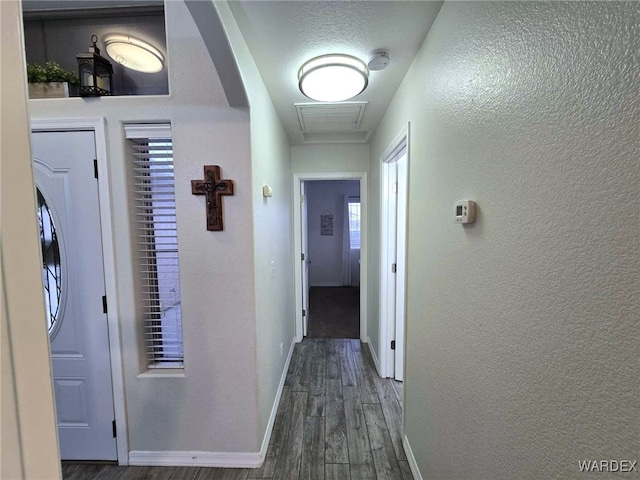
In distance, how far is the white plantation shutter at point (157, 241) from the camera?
1.58 meters

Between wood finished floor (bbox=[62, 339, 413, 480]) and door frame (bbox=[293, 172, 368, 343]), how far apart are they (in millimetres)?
589

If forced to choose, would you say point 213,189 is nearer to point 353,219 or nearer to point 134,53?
point 134,53

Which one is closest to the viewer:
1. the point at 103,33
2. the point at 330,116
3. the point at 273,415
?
the point at 103,33

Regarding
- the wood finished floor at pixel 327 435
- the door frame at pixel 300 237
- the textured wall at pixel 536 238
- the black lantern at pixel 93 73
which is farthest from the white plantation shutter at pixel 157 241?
the door frame at pixel 300 237

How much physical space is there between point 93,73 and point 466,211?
205 cm

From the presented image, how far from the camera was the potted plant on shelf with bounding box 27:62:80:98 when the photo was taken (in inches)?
59.0

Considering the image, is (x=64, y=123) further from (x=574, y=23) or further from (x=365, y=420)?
(x=365, y=420)

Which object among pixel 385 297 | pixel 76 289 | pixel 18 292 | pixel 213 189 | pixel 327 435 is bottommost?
pixel 327 435

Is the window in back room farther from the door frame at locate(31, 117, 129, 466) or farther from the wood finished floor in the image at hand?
the wood finished floor

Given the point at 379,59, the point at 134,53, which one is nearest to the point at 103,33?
the point at 134,53

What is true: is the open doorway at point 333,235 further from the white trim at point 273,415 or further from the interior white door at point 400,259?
the interior white door at point 400,259

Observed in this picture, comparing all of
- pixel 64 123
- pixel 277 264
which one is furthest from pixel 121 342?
pixel 64 123

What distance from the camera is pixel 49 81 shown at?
1523mm

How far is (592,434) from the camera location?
53cm
